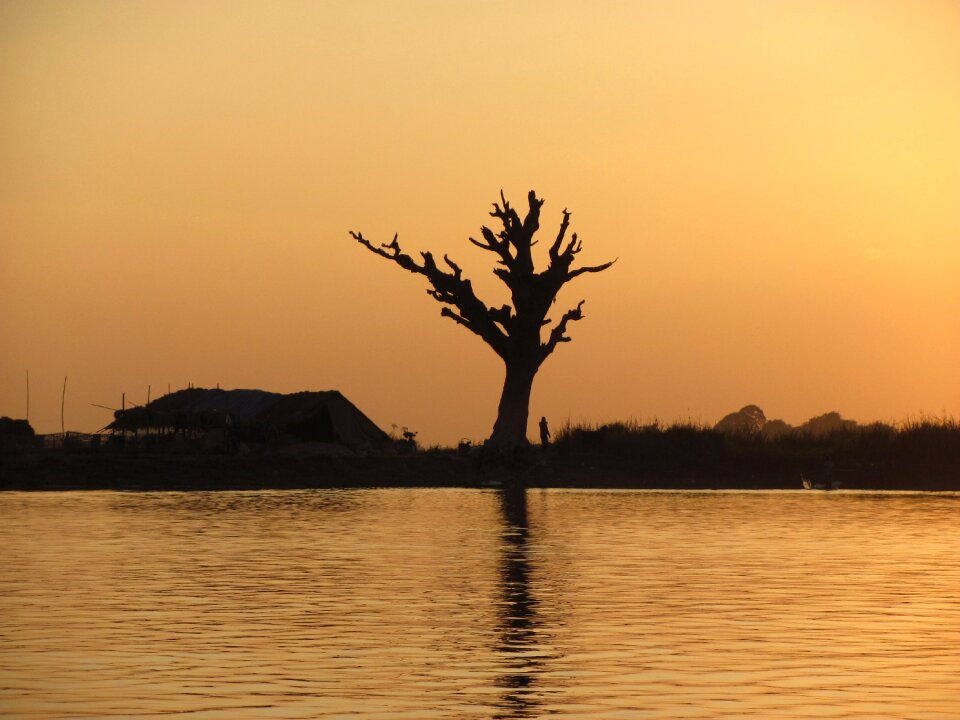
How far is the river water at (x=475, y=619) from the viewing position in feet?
44.6

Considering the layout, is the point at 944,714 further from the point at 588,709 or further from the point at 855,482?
the point at 855,482

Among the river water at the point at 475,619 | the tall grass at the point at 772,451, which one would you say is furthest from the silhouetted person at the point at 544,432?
the river water at the point at 475,619

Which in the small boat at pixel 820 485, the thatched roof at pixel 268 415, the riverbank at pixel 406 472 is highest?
the thatched roof at pixel 268 415

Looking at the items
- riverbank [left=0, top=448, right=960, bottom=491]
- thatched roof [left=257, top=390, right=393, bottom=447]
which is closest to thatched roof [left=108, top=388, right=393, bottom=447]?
thatched roof [left=257, top=390, right=393, bottom=447]

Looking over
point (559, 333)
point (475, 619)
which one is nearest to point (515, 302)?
point (559, 333)

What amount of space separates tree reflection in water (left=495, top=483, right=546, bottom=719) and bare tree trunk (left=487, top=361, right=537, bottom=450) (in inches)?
1210

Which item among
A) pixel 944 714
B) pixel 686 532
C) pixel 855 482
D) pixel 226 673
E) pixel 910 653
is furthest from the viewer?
pixel 855 482

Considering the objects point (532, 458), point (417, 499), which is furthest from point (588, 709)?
point (532, 458)

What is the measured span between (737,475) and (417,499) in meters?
18.6

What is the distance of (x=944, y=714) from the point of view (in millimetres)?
12938

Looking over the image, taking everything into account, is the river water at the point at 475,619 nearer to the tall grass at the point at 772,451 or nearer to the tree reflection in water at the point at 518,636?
the tree reflection in water at the point at 518,636

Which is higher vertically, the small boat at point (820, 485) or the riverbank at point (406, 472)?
the riverbank at point (406, 472)

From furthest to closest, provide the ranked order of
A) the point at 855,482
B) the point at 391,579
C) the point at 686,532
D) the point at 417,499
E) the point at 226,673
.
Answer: the point at 855,482 → the point at 417,499 → the point at 686,532 → the point at 391,579 → the point at 226,673

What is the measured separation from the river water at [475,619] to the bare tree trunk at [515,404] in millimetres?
25758
